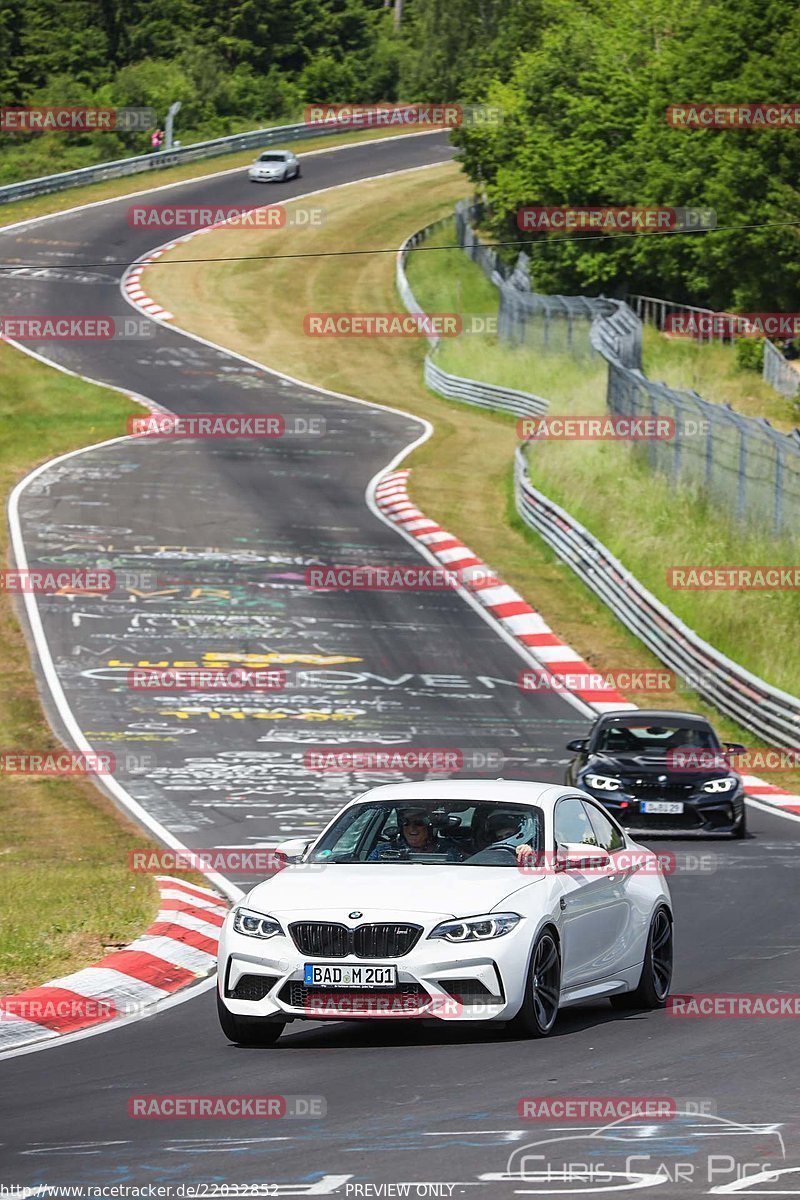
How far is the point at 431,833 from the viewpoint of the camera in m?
11.2

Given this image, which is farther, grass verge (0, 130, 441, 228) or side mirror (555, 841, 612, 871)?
grass verge (0, 130, 441, 228)

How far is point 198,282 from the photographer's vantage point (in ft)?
232

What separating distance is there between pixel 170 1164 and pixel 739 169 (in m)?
53.5

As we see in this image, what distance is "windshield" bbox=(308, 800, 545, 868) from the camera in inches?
436

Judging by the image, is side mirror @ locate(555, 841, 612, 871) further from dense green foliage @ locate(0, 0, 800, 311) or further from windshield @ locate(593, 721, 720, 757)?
dense green foliage @ locate(0, 0, 800, 311)

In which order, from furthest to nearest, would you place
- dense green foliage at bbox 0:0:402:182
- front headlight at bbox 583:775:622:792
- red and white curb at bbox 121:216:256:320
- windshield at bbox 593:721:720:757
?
dense green foliage at bbox 0:0:402:182, red and white curb at bbox 121:216:256:320, windshield at bbox 593:721:720:757, front headlight at bbox 583:775:622:792

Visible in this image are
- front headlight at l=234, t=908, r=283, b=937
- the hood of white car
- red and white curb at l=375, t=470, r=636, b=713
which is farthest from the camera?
red and white curb at l=375, t=470, r=636, b=713

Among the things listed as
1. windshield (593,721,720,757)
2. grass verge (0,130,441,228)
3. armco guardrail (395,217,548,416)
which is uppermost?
windshield (593,721,720,757)

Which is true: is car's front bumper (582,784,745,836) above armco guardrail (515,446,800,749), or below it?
above

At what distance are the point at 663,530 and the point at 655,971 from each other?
2485 cm

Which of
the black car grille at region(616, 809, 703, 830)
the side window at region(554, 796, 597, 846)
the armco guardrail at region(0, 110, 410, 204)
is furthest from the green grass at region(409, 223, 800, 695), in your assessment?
the armco guardrail at region(0, 110, 410, 204)

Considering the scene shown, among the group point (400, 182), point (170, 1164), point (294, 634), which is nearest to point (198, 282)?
point (400, 182)

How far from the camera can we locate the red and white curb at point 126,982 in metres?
11.2

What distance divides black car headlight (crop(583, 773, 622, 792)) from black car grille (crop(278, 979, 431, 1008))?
10.9m
